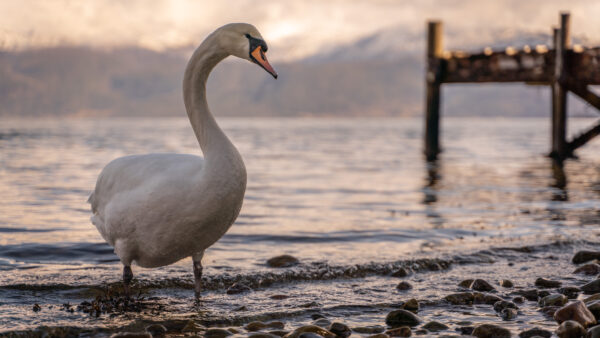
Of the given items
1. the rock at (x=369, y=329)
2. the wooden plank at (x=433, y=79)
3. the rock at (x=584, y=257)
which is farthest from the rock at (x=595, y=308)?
the wooden plank at (x=433, y=79)

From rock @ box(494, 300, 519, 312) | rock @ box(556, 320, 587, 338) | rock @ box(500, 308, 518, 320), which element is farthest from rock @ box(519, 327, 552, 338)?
rock @ box(494, 300, 519, 312)

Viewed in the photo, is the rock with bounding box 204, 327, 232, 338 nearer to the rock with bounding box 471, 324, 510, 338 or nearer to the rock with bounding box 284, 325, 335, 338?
the rock with bounding box 284, 325, 335, 338

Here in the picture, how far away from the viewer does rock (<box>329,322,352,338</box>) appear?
5.17 m

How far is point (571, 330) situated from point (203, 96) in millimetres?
3353

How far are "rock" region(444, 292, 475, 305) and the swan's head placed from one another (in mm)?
2817

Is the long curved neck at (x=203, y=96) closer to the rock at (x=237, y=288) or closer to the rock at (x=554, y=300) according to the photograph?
the rock at (x=237, y=288)

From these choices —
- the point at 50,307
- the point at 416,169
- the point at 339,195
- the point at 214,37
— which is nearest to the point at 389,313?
the point at 214,37

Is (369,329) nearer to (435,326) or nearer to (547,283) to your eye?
(435,326)

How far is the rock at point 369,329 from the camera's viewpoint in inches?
207

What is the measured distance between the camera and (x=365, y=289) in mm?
6789

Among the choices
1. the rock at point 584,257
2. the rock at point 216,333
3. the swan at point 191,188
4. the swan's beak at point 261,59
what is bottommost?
the rock at point 216,333

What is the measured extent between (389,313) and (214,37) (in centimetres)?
266

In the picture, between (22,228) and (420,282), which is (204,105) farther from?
(22,228)

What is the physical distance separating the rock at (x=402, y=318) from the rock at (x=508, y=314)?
2.43 ft
